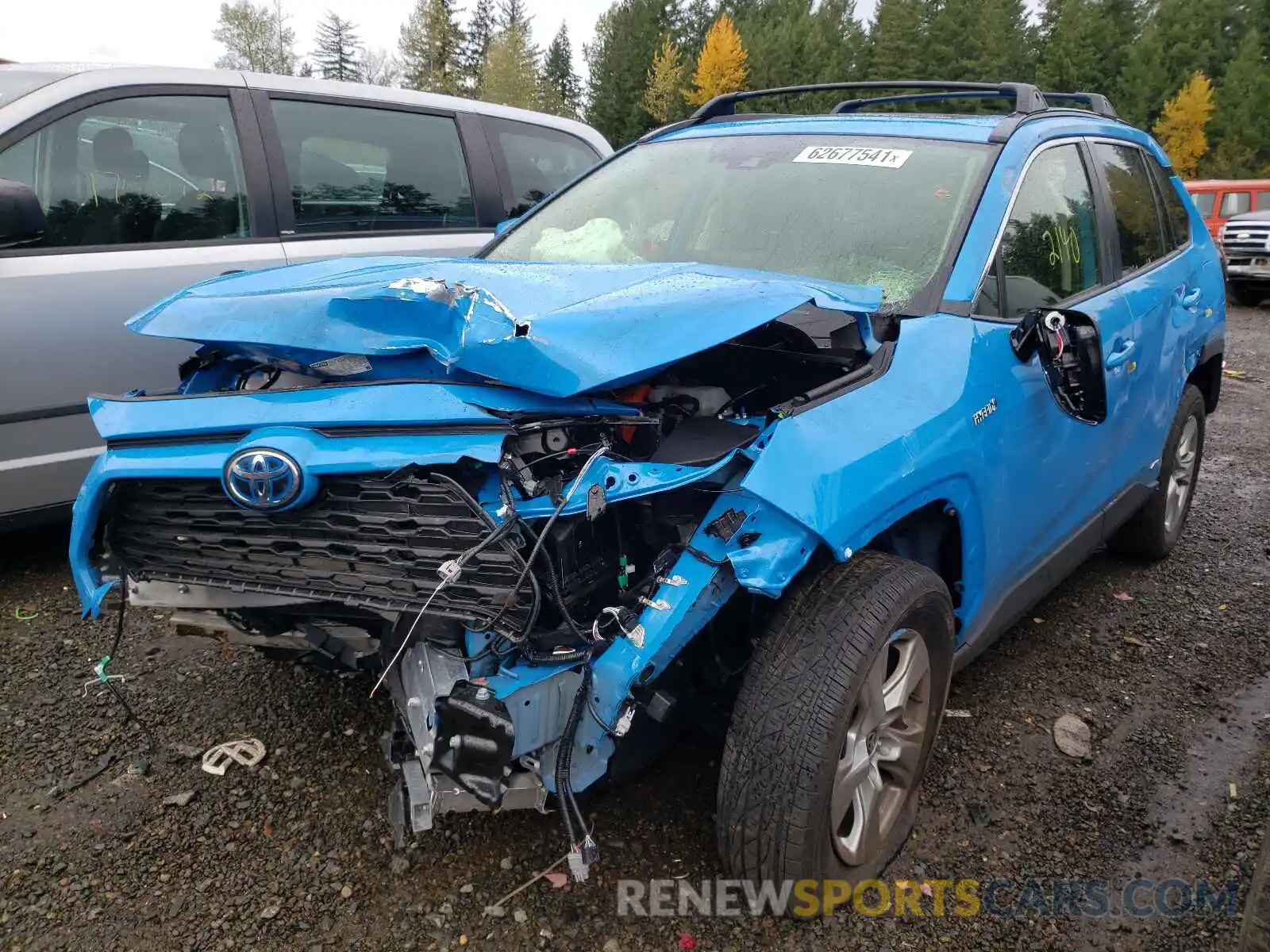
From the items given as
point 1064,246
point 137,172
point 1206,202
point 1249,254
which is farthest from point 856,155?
→ point 1206,202

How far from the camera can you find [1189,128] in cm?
4669

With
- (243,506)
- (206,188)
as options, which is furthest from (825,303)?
(206,188)

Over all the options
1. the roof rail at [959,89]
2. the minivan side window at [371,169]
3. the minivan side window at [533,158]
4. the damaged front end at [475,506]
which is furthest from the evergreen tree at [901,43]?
the damaged front end at [475,506]

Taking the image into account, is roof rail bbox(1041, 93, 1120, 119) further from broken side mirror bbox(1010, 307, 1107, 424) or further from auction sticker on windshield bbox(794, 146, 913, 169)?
broken side mirror bbox(1010, 307, 1107, 424)

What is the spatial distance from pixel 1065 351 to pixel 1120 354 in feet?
1.87

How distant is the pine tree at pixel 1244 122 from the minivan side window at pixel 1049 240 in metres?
50.6

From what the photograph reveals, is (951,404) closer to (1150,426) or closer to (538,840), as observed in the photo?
(538,840)

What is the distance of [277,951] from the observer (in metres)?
1.94

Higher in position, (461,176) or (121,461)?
(461,176)

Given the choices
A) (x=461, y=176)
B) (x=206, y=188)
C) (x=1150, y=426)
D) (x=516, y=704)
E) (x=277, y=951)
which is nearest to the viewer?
(x=516, y=704)

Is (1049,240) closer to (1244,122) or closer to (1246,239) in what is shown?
(1246,239)

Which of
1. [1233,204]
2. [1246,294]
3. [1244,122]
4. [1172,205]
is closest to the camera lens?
[1172,205]

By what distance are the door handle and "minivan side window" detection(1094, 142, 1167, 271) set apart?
0.40 m

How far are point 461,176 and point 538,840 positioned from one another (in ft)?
12.3
